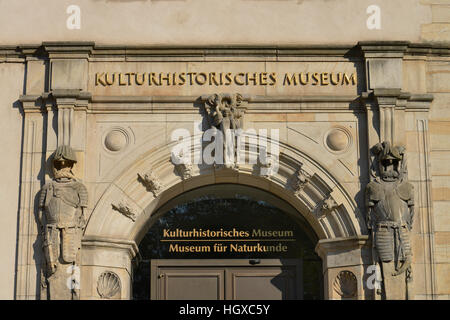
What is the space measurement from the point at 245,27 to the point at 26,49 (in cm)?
322

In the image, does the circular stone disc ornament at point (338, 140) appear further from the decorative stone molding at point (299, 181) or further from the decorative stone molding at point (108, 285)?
the decorative stone molding at point (108, 285)

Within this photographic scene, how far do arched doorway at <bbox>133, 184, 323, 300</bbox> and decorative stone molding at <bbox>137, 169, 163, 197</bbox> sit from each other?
772 millimetres

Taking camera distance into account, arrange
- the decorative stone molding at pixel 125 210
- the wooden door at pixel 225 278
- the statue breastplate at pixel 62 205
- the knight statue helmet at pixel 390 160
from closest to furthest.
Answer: the statue breastplate at pixel 62 205 → the knight statue helmet at pixel 390 160 → the decorative stone molding at pixel 125 210 → the wooden door at pixel 225 278

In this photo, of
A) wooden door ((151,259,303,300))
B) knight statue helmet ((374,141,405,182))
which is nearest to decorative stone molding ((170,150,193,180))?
wooden door ((151,259,303,300))

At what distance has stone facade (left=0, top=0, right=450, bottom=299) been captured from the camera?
15.3 m

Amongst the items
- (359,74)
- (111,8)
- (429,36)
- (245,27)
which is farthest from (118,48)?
(429,36)

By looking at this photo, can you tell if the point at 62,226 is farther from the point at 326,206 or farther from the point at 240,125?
the point at 326,206

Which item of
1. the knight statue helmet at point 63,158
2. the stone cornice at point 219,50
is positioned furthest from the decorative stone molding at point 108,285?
the stone cornice at point 219,50

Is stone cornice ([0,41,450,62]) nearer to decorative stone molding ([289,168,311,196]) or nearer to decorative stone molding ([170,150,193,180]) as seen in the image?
decorative stone molding ([170,150,193,180])

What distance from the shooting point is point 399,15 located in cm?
1623

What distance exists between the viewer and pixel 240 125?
15.6m

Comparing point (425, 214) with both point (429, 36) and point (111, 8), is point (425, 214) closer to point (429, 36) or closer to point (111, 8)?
point (429, 36)

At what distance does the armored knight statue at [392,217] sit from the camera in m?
14.9

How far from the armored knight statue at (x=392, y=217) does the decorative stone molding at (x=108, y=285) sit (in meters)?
3.60
